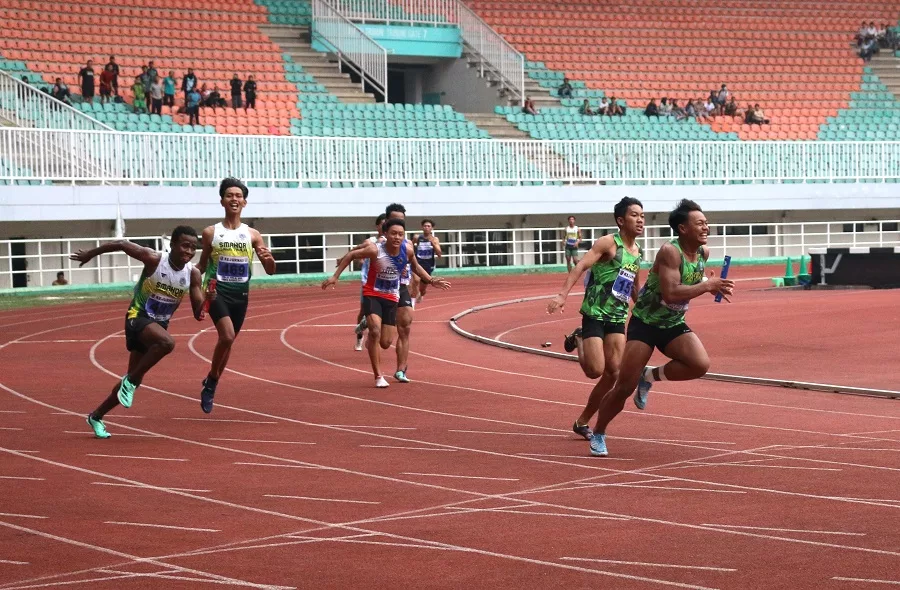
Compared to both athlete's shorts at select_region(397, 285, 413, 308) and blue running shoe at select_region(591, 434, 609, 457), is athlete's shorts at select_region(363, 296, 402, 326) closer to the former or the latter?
athlete's shorts at select_region(397, 285, 413, 308)

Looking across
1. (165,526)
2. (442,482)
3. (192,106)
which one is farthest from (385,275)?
(192,106)

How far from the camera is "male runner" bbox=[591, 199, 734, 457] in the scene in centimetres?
937

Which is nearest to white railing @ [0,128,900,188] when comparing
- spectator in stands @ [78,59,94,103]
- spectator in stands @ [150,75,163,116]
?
spectator in stands @ [150,75,163,116]

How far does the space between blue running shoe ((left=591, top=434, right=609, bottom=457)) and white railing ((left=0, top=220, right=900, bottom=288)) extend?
2133cm

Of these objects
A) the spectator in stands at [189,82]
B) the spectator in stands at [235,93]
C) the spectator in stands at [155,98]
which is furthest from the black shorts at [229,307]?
the spectator in stands at [235,93]

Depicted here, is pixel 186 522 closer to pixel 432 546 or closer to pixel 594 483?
pixel 432 546

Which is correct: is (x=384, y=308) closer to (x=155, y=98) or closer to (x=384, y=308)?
(x=384, y=308)

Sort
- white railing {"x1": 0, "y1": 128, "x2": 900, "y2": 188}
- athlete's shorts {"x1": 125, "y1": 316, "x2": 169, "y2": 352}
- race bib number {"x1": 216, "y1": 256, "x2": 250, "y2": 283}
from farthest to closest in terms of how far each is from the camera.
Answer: white railing {"x1": 0, "y1": 128, "x2": 900, "y2": 188} → race bib number {"x1": 216, "y1": 256, "x2": 250, "y2": 283} → athlete's shorts {"x1": 125, "y1": 316, "x2": 169, "y2": 352}

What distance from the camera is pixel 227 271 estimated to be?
486 inches

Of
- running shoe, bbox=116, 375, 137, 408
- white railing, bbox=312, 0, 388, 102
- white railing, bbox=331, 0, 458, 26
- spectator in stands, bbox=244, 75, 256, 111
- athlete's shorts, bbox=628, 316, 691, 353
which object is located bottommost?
running shoe, bbox=116, 375, 137, 408

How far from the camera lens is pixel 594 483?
342 inches

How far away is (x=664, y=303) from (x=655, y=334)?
247 mm

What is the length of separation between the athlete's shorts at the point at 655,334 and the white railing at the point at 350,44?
31519mm

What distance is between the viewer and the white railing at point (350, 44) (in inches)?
1619
